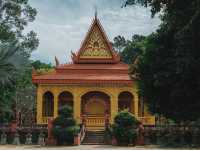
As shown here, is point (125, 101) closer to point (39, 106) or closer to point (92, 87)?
point (92, 87)

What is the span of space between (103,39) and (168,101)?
817 inches

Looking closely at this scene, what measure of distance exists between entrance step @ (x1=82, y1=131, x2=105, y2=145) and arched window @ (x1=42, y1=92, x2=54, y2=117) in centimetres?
600

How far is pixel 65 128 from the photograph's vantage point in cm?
3312

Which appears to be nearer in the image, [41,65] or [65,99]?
[65,99]

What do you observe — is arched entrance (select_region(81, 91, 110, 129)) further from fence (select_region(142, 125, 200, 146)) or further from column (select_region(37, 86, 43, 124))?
fence (select_region(142, 125, 200, 146))

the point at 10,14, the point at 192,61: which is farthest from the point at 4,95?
the point at 192,61

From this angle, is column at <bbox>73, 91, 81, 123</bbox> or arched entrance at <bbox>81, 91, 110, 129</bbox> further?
arched entrance at <bbox>81, 91, 110, 129</bbox>

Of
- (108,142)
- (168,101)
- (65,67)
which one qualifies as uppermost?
(65,67)

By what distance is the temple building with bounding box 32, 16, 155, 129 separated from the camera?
40.4m

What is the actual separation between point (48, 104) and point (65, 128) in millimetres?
9838

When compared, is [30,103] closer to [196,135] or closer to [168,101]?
[196,135]

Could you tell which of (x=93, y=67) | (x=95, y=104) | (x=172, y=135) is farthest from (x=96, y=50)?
(x=172, y=135)

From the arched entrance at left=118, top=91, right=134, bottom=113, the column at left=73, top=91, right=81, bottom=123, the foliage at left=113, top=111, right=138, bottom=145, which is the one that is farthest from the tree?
the arched entrance at left=118, top=91, right=134, bottom=113

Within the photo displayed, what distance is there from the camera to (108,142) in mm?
33656
